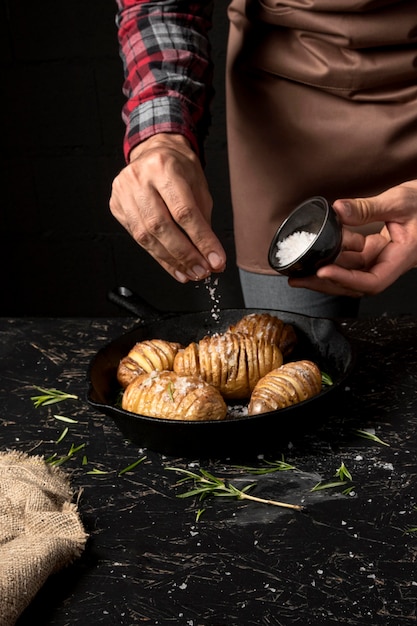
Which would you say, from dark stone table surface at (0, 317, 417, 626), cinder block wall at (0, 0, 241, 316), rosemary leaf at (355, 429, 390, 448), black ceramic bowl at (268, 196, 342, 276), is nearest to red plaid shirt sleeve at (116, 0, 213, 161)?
black ceramic bowl at (268, 196, 342, 276)

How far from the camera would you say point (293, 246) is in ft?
4.30

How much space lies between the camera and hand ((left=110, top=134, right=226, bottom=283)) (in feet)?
4.14

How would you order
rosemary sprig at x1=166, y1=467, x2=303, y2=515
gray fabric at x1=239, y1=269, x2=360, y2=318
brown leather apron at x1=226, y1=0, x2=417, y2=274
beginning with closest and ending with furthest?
rosemary sprig at x1=166, y1=467, x2=303, y2=515 → brown leather apron at x1=226, y1=0, x2=417, y2=274 → gray fabric at x1=239, y1=269, x2=360, y2=318

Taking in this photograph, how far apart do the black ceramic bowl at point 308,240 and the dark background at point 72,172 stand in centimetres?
154

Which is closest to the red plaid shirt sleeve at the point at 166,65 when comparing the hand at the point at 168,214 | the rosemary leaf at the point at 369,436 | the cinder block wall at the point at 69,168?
the hand at the point at 168,214

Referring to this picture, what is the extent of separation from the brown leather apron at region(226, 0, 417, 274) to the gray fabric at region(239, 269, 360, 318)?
13 centimetres

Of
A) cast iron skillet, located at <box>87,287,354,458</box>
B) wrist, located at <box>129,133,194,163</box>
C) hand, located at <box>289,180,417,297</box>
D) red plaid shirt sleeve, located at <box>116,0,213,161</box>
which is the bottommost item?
cast iron skillet, located at <box>87,287,354,458</box>

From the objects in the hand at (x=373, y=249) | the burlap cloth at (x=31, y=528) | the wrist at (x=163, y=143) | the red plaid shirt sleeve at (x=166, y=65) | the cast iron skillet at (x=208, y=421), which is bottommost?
the burlap cloth at (x=31, y=528)

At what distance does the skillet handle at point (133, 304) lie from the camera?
1.57m

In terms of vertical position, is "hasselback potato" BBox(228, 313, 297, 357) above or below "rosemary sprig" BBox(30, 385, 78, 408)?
above

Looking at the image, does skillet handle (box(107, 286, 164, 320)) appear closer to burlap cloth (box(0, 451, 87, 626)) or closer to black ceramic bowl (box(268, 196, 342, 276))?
black ceramic bowl (box(268, 196, 342, 276))

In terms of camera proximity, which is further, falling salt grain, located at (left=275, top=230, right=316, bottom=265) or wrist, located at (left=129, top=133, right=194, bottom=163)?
wrist, located at (left=129, top=133, right=194, bottom=163)

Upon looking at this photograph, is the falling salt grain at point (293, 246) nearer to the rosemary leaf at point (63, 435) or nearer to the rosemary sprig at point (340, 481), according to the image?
the rosemary sprig at point (340, 481)

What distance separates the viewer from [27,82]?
2908mm
